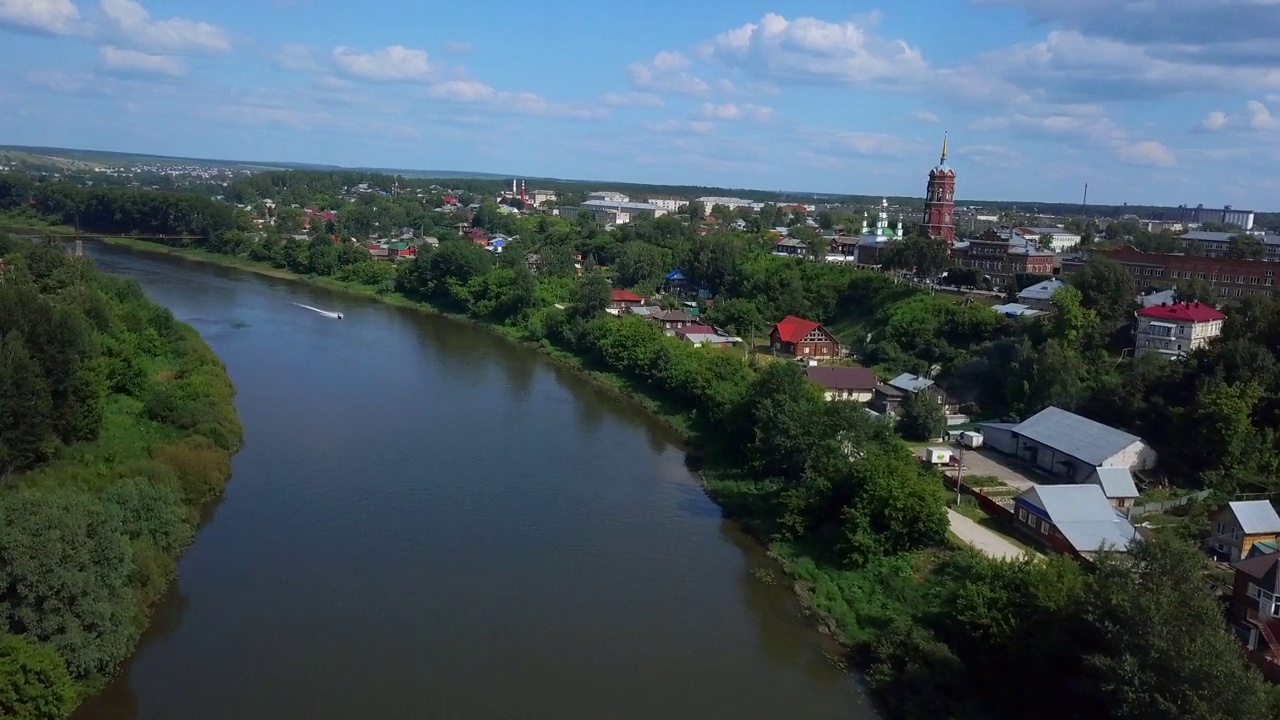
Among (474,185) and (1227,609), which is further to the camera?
(474,185)

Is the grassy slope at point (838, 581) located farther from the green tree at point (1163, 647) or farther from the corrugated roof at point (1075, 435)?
the corrugated roof at point (1075, 435)

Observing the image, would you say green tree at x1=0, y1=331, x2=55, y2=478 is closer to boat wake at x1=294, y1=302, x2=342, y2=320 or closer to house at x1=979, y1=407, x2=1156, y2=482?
house at x1=979, y1=407, x2=1156, y2=482

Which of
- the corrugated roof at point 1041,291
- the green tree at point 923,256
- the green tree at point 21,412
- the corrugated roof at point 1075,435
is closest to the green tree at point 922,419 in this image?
the corrugated roof at point 1075,435

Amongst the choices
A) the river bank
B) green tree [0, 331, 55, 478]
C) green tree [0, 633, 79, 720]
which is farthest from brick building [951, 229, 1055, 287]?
green tree [0, 633, 79, 720]

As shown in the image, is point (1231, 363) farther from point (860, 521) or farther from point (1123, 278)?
point (860, 521)

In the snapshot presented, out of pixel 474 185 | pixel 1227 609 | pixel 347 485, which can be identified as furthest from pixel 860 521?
pixel 474 185
